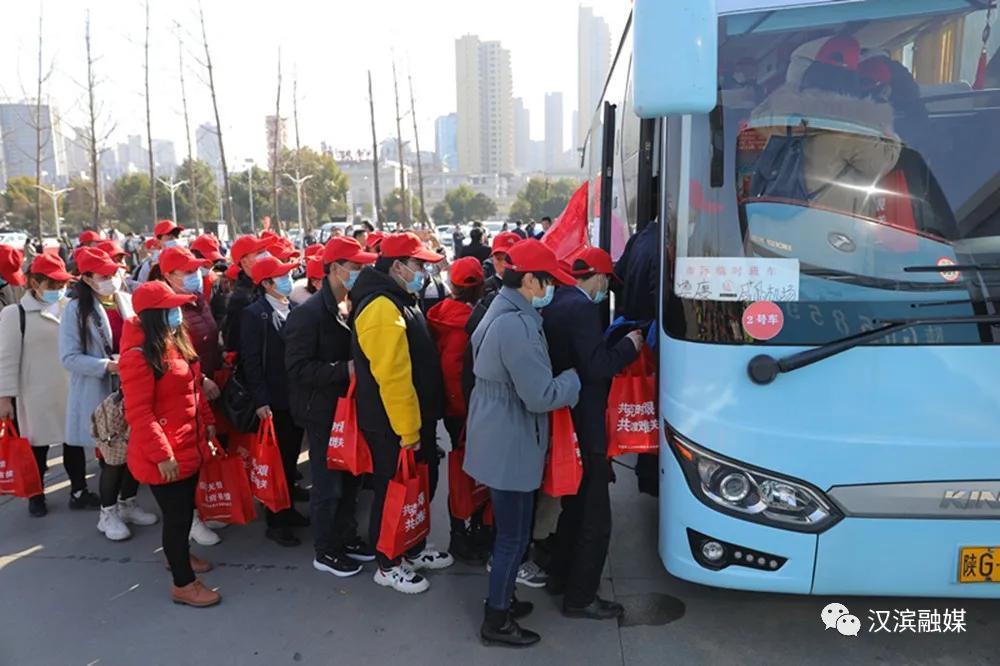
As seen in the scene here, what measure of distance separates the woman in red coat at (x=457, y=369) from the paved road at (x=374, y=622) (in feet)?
0.52

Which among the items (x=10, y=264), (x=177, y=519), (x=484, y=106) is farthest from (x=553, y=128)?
(x=177, y=519)

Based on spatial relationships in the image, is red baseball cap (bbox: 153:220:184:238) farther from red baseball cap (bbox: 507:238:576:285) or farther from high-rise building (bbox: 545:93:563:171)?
high-rise building (bbox: 545:93:563:171)

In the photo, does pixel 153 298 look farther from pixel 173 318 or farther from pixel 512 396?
pixel 512 396

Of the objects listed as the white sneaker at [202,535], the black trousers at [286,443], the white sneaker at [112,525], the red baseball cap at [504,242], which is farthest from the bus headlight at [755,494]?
the white sneaker at [112,525]

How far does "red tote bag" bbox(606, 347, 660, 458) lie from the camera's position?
11.9ft

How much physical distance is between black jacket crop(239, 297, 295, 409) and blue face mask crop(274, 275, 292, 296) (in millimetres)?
130

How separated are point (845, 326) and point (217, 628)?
3.30 m

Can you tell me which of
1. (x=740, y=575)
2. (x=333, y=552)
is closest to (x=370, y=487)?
(x=333, y=552)

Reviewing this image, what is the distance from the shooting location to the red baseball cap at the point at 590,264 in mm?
3736

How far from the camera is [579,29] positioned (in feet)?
221

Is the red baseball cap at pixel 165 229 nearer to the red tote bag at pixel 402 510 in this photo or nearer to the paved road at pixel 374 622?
the paved road at pixel 374 622

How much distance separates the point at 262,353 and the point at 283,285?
0.48 meters

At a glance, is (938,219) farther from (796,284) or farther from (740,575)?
(740,575)

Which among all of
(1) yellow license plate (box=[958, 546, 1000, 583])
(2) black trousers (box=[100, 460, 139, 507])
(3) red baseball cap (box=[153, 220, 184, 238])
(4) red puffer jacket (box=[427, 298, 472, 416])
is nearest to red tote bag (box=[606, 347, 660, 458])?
(4) red puffer jacket (box=[427, 298, 472, 416])
